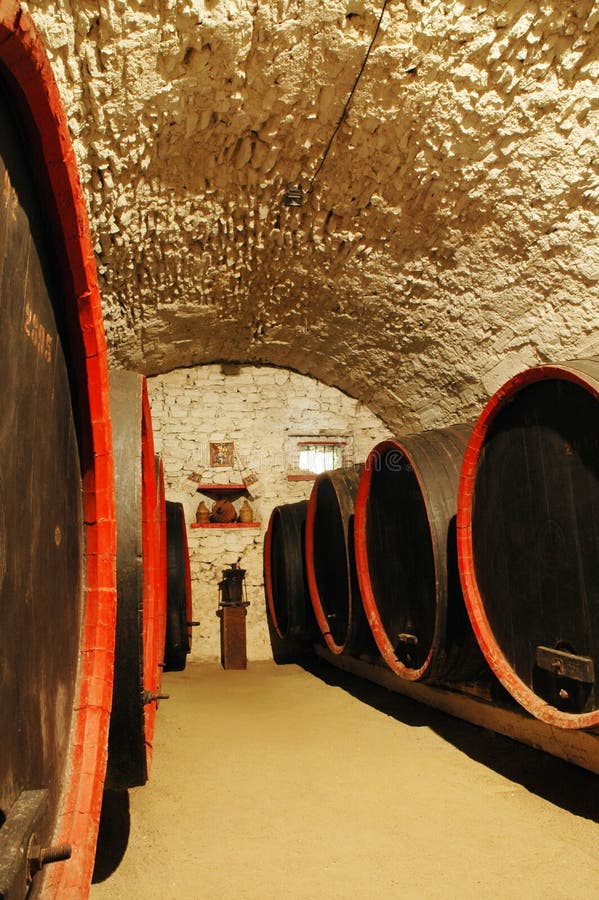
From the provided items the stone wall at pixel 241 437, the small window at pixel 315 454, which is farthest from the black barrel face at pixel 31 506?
the small window at pixel 315 454

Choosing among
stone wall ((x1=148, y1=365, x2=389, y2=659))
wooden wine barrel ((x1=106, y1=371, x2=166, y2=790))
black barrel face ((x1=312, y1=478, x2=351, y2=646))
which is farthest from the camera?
stone wall ((x1=148, y1=365, x2=389, y2=659))

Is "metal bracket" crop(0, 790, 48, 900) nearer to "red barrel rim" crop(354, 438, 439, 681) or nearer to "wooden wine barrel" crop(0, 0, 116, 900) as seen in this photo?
"wooden wine barrel" crop(0, 0, 116, 900)

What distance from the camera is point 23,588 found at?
0.76 meters

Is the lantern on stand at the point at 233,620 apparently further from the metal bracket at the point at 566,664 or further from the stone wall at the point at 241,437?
the metal bracket at the point at 566,664

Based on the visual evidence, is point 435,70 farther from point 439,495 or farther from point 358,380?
point 358,380

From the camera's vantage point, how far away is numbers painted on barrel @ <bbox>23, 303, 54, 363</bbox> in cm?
79

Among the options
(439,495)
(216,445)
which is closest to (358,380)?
(216,445)

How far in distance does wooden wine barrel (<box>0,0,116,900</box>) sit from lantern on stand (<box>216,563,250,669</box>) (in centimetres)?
446

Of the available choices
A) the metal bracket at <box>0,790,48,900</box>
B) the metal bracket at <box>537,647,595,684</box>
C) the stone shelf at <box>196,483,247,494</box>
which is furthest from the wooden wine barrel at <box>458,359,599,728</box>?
the stone shelf at <box>196,483,247,494</box>

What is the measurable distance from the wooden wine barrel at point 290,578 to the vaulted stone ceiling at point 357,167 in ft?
5.55

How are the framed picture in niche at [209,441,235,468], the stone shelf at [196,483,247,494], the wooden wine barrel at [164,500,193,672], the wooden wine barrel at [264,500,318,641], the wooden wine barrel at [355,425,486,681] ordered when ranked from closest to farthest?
1. the wooden wine barrel at [355,425,486,681]
2. the wooden wine barrel at [164,500,193,672]
3. the wooden wine barrel at [264,500,318,641]
4. the stone shelf at [196,483,247,494]
5. the framed picture in niche at [209,441,235,468]

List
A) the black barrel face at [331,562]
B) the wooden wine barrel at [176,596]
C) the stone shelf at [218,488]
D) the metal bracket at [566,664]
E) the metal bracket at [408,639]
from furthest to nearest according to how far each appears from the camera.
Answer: the stone shelf at [218,488] < the wooden wine barrel at [176,596] < the black barrel face at [331,562] < the metal bracket at [408,639] < the metal bracket at [566,664]

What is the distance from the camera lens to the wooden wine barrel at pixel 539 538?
186cm

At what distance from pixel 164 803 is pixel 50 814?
158 cm
